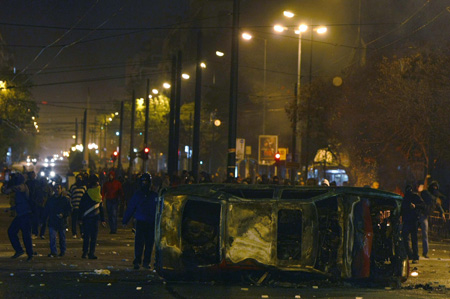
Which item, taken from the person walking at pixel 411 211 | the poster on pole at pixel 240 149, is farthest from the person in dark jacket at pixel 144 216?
the poster on pole at pixel 240 149

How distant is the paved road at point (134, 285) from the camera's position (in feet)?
35.3

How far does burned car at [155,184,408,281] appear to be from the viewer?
1178 centimetres

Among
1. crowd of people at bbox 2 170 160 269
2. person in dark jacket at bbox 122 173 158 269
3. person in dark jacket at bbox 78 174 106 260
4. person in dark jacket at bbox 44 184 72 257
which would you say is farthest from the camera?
person in dark jacket at bbox 44 184 72 257

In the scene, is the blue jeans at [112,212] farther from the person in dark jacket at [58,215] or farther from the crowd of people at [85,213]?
the person in dark jacket at [58,215]

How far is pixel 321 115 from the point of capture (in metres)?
43.7

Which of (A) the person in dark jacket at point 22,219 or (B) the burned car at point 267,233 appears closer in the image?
(B) the burned car at point 267,233

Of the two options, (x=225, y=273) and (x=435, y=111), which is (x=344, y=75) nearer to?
(x=435, y=111)

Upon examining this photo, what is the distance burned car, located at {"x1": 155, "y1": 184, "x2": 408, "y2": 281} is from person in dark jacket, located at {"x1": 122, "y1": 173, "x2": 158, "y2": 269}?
144cm

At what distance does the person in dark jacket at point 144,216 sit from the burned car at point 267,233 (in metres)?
1.44

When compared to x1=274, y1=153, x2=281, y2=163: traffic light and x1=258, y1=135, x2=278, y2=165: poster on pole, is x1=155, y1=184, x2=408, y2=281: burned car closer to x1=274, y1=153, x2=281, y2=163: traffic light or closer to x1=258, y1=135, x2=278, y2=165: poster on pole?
x1=258, y1=135, x2=278, y2=165: poster on pole

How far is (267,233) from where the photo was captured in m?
11.8

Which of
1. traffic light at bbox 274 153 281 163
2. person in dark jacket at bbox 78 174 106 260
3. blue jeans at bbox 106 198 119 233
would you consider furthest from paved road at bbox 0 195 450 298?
traffic light at bbox 274 153 281 163

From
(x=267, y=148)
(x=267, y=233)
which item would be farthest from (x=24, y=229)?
(x=267, y=148)

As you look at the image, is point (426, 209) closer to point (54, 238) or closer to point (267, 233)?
point (267, 233)
